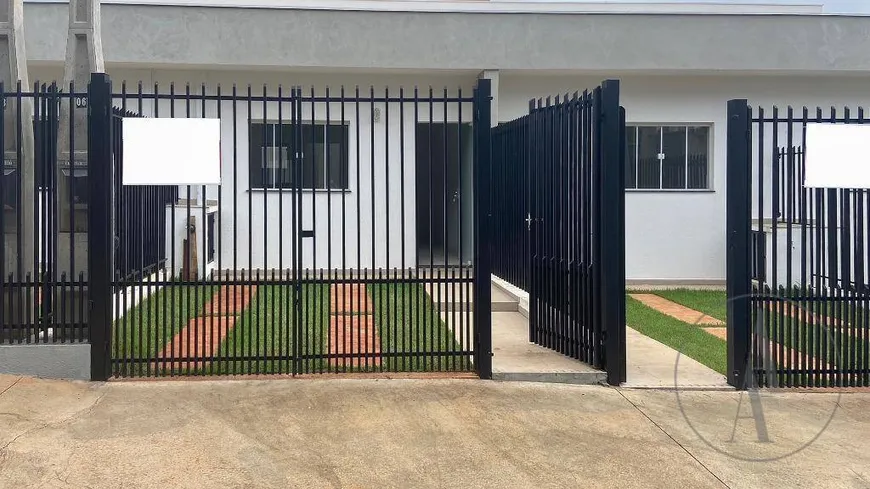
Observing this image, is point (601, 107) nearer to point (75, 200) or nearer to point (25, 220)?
point (75, 200)

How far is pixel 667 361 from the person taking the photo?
707 cm

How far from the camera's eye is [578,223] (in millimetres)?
6617

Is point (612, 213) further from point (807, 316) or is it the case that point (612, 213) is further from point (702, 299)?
point (702, 299)

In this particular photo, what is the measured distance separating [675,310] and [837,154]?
15.0 feet

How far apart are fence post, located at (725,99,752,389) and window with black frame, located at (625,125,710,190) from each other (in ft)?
23.7

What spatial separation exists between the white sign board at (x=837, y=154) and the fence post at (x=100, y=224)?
19.8 ft

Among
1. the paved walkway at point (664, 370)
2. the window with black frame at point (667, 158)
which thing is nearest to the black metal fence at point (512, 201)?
the paved walkway at point (664, 370)

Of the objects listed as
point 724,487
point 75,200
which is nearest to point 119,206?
point 75,200

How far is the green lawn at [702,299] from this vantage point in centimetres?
1030

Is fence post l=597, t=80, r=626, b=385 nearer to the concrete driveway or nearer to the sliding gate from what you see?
the sliding gate

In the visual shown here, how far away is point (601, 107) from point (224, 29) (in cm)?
782

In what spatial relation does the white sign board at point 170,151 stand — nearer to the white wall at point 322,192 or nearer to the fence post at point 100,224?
the fence post at point 100,224

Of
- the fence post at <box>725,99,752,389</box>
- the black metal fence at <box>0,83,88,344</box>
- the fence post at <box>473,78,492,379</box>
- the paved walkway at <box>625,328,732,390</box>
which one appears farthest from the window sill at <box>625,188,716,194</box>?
the black metal fence at <box>0,83,88,344</box>

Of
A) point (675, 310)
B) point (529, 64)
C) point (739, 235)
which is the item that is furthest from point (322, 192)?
point (739, 235)
